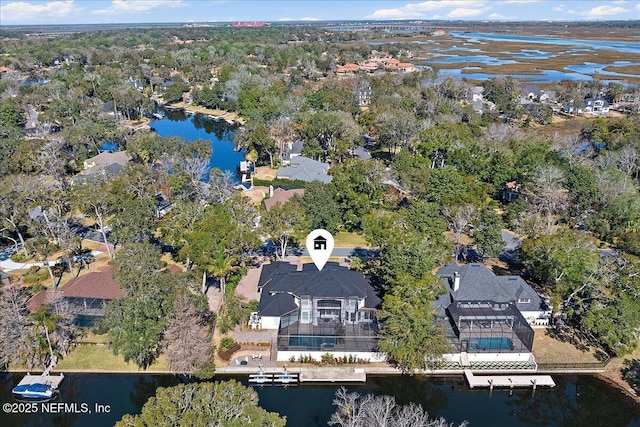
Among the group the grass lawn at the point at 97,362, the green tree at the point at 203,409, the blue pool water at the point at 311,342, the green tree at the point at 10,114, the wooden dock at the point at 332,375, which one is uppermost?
the green tree at the point at 10,114

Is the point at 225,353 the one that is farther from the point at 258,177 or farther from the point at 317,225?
the point at 258,177

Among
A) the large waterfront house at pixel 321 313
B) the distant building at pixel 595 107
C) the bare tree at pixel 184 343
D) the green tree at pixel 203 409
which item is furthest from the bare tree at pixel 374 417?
the distant building at pixel 595 107

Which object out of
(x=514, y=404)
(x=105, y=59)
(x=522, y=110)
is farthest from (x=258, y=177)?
(x=105, y=59)

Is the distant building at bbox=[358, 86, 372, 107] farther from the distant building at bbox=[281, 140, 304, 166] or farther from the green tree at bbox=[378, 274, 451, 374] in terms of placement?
the green tree at bbox=[378, 274, 451, 374]

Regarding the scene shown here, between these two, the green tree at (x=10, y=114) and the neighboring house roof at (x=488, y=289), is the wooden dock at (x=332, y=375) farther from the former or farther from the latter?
the green tree at (x=10, y=114)

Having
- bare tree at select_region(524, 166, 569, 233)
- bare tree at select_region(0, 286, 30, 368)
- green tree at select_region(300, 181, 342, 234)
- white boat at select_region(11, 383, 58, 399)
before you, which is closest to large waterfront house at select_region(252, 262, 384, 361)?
green tree at select_region(300, 181, 342, 234)

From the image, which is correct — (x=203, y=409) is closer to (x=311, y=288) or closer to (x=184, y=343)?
(x=184, y=343)
